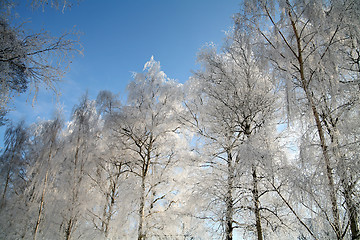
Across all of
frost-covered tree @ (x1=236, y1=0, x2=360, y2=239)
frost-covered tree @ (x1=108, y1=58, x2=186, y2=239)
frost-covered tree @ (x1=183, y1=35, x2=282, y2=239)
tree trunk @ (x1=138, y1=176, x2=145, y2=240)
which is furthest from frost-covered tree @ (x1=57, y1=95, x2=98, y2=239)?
frost-covered tree @ (x1=236, y1=0, x2=360, y2=239)

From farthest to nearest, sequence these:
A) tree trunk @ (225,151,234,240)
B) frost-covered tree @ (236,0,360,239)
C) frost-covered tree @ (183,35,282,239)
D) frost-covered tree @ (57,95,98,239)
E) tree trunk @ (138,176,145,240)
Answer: frost-covered tree @ (57,95,98,239), tree trunk @ (138,176,145,240), tree trunk @ (225,151,234,240), frost-covered tree @ (183,35,282,239), frost-covered tree @ (236,0,360,239)

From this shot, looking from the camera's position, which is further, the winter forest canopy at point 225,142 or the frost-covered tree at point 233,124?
the frost-covered tree at point 233,124

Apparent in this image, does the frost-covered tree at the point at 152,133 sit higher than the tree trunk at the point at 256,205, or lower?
higher

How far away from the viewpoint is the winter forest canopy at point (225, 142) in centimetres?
286

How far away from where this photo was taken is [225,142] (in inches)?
226

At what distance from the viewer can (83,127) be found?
940 centimetres

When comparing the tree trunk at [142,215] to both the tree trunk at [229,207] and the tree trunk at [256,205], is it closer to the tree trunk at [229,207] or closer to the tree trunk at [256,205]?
the tree trunk at [229,207]

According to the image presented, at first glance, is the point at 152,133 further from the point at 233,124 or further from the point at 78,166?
the point at 233,124

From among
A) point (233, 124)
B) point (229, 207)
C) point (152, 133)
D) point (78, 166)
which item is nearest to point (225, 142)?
point (233, 124)

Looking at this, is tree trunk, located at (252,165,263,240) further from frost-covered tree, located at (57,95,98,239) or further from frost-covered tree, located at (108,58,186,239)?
frost-covered tree, located at (57,95,98,239)

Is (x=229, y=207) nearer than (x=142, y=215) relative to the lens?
Yes

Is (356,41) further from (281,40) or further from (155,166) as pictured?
(155,166)

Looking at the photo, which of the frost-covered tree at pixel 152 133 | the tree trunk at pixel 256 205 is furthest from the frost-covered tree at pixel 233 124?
the frost-covered tree at pixel 152 133

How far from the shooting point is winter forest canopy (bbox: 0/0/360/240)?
2.86 metres
